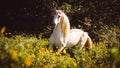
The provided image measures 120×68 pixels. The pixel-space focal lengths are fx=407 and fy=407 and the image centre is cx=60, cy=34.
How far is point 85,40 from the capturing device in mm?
10234

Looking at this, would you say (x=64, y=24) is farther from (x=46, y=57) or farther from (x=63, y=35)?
(x=46, y=57)

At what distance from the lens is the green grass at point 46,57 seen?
159 inches

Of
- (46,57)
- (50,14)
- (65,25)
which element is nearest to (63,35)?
(65,25)

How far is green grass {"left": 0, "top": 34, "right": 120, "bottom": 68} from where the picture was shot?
159 inches

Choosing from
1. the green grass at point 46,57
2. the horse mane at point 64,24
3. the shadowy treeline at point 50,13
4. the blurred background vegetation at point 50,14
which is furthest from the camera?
the shadowy treeline at point 50,13

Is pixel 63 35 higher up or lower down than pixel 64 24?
lower down

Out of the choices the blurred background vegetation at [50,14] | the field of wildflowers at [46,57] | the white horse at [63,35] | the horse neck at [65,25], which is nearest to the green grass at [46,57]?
the field of wildflowers at [46,57]

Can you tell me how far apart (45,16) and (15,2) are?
129 centimetres

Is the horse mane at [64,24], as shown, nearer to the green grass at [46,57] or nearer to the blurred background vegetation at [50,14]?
the green grass at [46,57]

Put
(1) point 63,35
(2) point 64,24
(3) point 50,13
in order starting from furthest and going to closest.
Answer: (3) point 50,13
(1) point 63,35
(2) point 64,24

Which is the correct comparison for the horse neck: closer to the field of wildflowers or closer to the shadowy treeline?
the field of wildflowers

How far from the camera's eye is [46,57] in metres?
7.21

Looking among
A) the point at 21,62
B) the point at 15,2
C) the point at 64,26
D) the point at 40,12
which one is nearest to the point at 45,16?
the point at 40,12

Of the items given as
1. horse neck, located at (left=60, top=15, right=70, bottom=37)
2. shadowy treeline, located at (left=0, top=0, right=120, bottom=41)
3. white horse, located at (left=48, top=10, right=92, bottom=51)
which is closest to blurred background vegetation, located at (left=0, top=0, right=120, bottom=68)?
shadowy treeline, located at (left=0, top=0, right=120, bottom=41)
